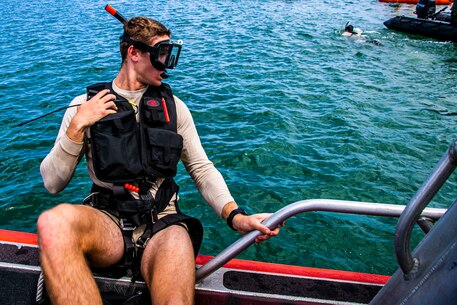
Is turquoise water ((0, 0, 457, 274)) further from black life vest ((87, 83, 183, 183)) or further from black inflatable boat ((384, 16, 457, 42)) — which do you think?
black life vest ((87, 83, 183, 183))

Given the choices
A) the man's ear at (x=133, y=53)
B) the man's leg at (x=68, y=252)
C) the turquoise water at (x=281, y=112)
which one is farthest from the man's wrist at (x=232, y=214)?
the turquoise water at (x=281, y=112)

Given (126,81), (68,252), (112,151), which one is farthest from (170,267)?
(126,81)

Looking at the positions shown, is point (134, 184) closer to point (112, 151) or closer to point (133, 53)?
point (112, 151)

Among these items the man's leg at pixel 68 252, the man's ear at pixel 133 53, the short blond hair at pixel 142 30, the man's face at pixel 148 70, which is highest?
the short blond hair at pixel 142 30

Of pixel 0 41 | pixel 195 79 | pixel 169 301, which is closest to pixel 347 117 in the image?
pixel 195 79

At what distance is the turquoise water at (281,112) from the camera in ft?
21.0

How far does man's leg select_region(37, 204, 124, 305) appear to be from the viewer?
101 inches

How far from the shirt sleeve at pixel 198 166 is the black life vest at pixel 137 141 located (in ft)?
0.41

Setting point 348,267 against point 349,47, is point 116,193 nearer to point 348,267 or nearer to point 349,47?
point 348,267

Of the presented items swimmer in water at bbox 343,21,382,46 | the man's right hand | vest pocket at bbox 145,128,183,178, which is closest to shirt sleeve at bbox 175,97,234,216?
vest pocket at bbox 145,128,183,178

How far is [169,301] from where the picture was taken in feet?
9.21

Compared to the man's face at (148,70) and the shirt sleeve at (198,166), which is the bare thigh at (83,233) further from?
the man's face at (148,70)

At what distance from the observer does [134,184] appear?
133 inches

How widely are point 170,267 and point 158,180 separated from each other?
0.80 m
